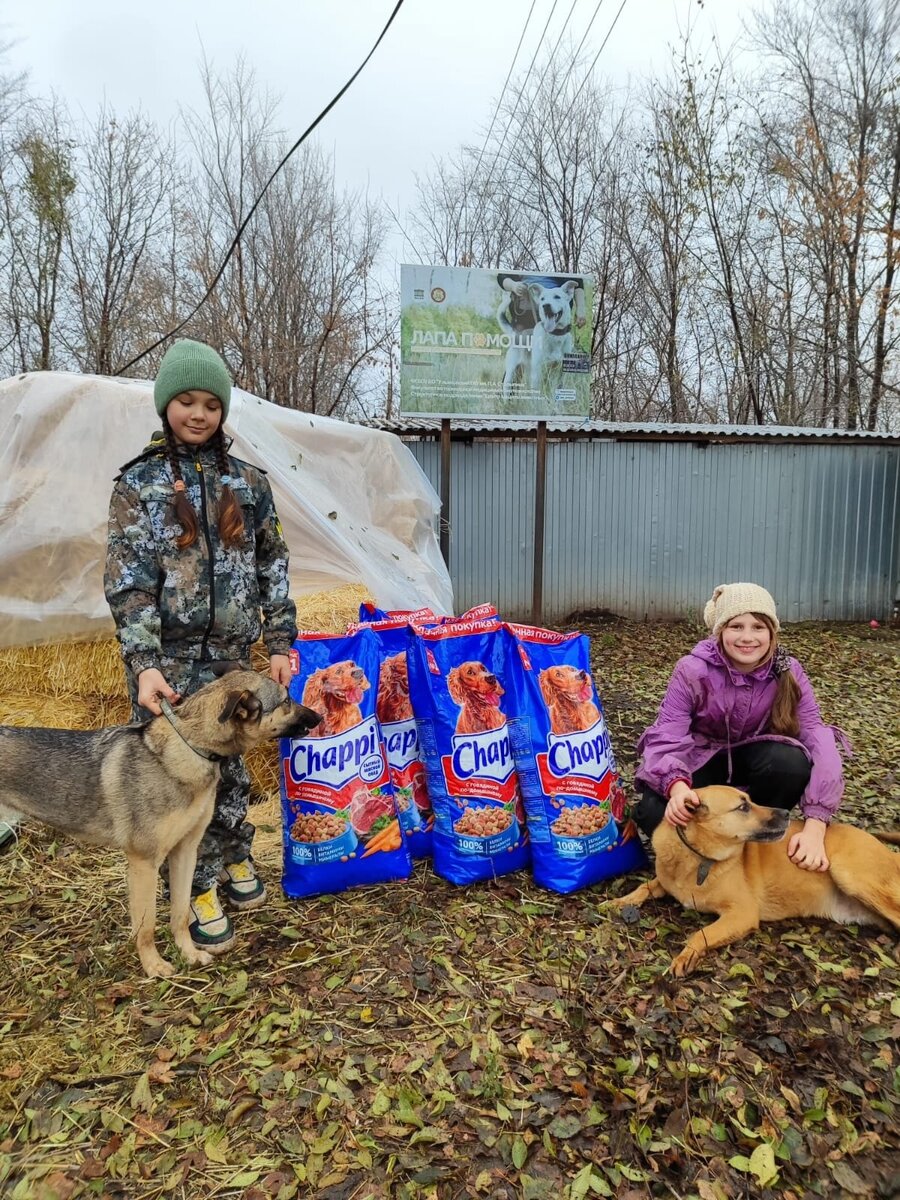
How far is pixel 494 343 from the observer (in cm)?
742

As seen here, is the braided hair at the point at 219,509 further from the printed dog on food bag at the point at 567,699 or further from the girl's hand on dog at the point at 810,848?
the girl's hand on dog at the point at 810,848

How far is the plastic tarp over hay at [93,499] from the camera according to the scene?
4172 millimetres

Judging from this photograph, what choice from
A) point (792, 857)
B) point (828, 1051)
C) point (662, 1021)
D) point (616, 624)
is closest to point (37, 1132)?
point (662, 1021)

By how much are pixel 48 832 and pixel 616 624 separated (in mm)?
7733

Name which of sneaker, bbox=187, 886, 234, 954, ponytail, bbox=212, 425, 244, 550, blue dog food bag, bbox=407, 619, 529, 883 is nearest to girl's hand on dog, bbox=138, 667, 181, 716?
ponytail, bbox=212, 425, 244, 550

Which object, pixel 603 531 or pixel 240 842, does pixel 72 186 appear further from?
pixel 240 842

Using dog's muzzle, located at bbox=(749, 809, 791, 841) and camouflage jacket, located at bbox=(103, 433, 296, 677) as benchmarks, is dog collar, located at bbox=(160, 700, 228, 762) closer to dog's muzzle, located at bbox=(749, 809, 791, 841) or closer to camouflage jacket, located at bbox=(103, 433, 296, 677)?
camouflage jacket, located at bbox=(103, 433, 296, 677)

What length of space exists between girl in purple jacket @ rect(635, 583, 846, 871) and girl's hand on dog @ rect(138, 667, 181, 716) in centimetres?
197

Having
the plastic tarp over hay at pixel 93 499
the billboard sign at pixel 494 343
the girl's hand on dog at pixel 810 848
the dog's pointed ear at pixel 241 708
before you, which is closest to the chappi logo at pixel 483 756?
the dog's pointed ear at pixel 241 708

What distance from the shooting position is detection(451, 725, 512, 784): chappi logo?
2924 millimetres

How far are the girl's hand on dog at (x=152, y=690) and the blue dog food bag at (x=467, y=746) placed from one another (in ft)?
3.48

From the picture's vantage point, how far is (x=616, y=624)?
384 inches

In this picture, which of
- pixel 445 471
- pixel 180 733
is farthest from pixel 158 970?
pixel 445 471

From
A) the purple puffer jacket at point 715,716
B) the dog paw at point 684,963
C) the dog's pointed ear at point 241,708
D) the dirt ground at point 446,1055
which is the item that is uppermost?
the dog's pointed ear at point 241,708
